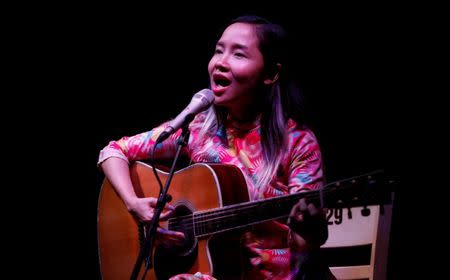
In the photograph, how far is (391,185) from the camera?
1514 mm

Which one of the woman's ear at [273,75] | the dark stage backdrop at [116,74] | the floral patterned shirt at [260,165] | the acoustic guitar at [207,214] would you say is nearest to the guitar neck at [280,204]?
the acoustic guitar at [207,214]

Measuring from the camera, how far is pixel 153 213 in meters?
1.97

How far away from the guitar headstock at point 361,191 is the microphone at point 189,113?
1.87 feet

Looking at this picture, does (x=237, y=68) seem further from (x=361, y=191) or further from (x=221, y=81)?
(x=361, y=191)

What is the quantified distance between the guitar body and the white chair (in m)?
0.46

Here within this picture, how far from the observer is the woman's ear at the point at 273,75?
217 cm

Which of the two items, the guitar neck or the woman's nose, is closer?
the guitar neck

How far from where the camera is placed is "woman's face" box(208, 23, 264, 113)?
2062 mm

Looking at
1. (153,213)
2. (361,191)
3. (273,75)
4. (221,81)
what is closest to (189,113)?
(221,81)

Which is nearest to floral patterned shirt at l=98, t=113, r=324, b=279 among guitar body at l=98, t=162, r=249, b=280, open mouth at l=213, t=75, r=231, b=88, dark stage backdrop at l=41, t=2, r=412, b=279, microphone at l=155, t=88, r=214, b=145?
guitar body at l=98, t=162, r=249, b=280

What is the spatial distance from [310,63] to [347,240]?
3.12ft

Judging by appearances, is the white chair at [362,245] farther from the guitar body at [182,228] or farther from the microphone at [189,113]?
the microphone at [189,113]

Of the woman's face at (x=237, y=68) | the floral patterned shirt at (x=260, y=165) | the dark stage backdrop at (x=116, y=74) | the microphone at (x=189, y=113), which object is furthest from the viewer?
the dark stage backdrop at (x=116, y=74)

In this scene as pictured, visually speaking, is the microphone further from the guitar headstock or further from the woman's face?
the guitar headstock
